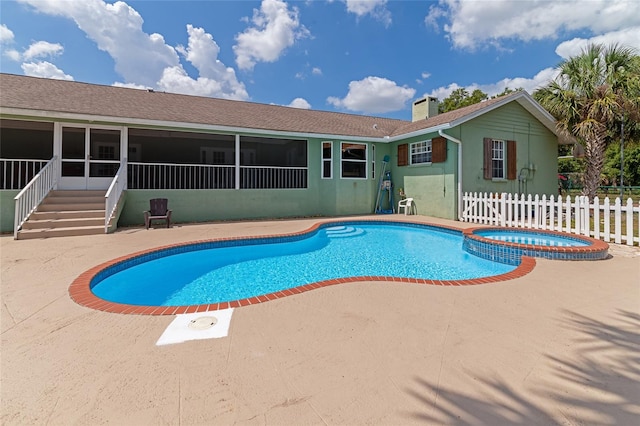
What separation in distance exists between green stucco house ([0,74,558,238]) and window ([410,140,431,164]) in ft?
0.15

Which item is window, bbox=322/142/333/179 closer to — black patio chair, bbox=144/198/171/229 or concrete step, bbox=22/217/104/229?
black patio chair, bbox=144/198/171/229

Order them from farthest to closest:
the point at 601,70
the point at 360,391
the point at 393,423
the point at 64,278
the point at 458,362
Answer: the point at 601,70, the point at 64,278, the point at 458,362, the point at 360,391, the point at 393,423

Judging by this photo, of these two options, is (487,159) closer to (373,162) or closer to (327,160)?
(373,162)

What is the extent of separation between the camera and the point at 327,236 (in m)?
9.00

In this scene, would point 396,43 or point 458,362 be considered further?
point 396,43

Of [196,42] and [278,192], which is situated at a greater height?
[196,42]

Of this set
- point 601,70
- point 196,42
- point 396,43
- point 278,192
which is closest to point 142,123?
point 278,192

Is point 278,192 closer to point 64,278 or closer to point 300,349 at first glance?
point 64,278

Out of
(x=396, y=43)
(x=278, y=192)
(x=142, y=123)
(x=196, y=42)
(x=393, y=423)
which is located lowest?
(x=393, y=423)

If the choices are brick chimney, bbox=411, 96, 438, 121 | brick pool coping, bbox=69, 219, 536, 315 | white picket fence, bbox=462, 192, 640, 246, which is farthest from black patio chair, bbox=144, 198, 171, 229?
brick chimney, bbox=411, 96, 438, 121

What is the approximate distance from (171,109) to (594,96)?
16.1 meters

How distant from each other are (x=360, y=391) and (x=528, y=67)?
20.1 m

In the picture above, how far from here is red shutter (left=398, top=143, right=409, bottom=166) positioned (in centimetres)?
1277

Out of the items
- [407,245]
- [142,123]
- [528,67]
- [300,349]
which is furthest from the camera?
[528,67]
